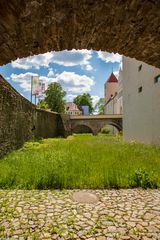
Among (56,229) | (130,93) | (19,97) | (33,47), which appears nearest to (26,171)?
(56,229)

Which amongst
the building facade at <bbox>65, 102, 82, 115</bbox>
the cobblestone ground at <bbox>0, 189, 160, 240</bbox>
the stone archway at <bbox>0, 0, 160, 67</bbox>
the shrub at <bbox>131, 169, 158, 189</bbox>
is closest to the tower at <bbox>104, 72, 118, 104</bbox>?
the building facade at <bbox>65, 102, 82, 115</bbox>

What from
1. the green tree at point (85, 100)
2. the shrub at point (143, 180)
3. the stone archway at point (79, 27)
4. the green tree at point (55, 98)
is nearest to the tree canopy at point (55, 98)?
the green tree at point (55, 98)

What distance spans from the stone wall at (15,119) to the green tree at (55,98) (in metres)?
33.7

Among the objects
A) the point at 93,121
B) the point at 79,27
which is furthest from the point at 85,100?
the point at 79,27

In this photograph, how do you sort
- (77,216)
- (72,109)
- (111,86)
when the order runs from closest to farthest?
1. (77,216)
2. (111,86)
3. (72,109)

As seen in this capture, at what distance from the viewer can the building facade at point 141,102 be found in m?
15.4

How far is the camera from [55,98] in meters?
56.9

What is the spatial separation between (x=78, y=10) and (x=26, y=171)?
19.7 ft

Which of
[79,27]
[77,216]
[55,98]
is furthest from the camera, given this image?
[55,98]

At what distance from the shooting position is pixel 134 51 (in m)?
3.97

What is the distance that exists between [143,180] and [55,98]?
1998 inches

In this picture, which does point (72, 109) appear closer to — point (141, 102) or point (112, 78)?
point (112, 78)

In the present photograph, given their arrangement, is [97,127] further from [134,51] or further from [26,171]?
[134,51]

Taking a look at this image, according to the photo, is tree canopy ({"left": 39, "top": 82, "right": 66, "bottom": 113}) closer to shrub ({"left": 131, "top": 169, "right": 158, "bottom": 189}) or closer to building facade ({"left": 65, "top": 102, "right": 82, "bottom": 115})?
building facade ({"left": 65, "top": 102, "right": 82, "bottom": 115})
